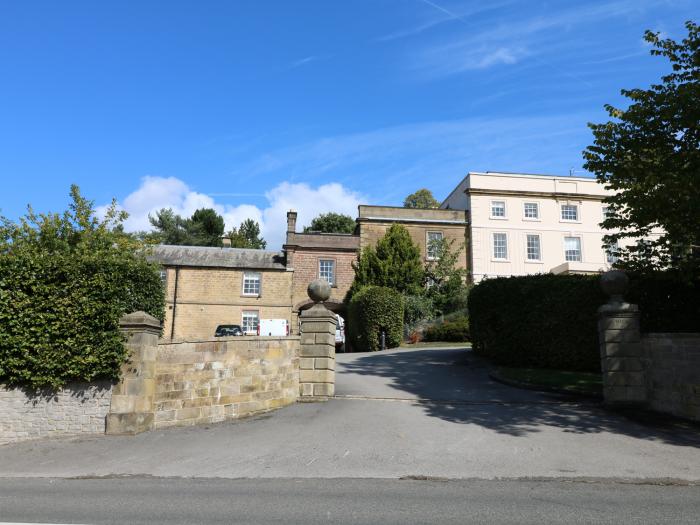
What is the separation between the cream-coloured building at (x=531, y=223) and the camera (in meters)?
35.9

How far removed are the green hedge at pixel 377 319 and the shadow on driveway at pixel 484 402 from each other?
6733 mm

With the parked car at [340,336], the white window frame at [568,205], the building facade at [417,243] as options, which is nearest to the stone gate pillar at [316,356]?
the parked car at [340,336]

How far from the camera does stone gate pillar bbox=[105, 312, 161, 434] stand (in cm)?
955

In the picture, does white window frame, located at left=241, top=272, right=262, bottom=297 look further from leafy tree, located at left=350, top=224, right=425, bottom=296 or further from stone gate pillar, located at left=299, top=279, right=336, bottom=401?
stone gate pillar, located at left=299, top=279, right=336, bottom=401

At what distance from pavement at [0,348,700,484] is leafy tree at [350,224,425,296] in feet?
67.6

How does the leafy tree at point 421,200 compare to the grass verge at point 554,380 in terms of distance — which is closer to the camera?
the grass verge at point 554,380

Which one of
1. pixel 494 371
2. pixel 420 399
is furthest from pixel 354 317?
pixel 420 399

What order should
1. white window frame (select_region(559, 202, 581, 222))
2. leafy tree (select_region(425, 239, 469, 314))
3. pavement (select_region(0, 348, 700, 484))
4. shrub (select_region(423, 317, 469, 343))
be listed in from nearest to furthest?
pavement (select_region(0, 348, 700, 484)) → shrub (select_region(423, 317, 469, 343)) → leafy tree (select_region(425, 239, 469, 314)) → white window frame (select_region(559, 202, 581, 222))

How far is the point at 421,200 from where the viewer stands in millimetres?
55125

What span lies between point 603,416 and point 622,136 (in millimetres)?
7026

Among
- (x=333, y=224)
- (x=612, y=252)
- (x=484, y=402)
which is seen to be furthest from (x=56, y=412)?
(x=333, y=224)

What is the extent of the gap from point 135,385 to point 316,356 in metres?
3.88

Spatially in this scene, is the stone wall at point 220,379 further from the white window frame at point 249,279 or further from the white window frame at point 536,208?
the white window frame at point 536,208

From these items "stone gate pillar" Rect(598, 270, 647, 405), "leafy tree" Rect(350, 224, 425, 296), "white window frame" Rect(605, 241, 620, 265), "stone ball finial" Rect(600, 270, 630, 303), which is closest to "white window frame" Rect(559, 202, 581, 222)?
"white window frame" Rect(605, 241, 620, 265)
